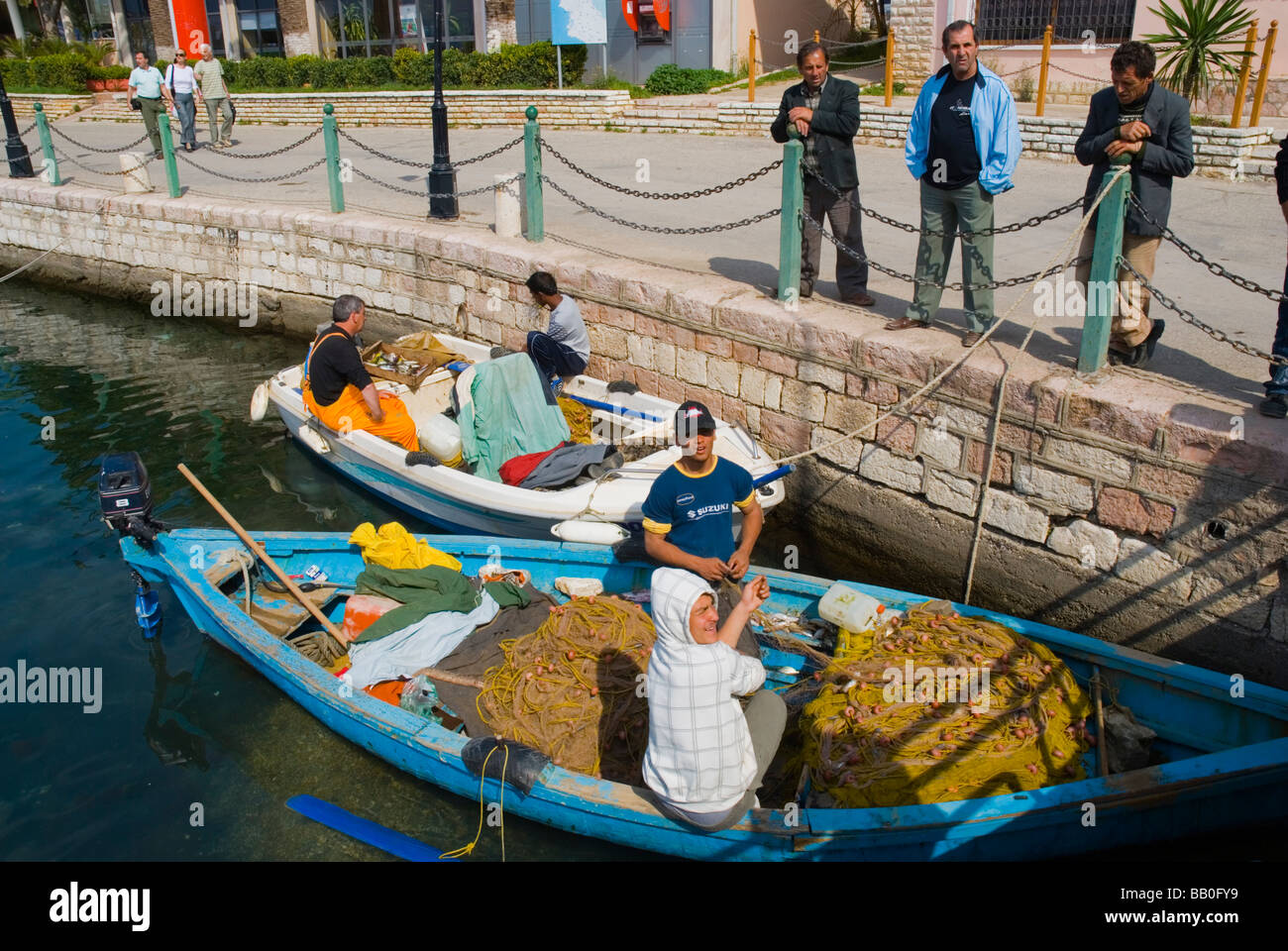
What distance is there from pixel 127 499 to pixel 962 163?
20.1 ft

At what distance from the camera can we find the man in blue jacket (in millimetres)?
6809

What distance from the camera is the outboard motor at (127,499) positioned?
658 centimetres

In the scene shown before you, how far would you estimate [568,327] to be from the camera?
8.73 m

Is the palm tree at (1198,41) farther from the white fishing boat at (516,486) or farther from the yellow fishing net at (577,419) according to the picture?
the yellow fishing net at (577,419)

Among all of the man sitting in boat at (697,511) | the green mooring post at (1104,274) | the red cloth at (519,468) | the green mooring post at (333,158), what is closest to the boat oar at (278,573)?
the red cloth at (519,468)

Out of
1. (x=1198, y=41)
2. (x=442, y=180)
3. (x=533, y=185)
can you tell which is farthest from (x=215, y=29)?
(x=1198, y=41)

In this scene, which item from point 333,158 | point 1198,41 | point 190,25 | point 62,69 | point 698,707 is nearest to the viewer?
point 698,707

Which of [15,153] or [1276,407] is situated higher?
[15,153]

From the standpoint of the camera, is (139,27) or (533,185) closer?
(533,185)

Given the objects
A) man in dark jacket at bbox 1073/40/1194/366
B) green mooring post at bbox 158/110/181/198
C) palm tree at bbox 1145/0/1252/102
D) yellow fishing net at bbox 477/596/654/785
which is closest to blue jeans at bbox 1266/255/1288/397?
man in dark jacket at bbox 1073/40/1194/366

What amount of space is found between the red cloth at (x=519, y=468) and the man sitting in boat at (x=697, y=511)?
2.30 m

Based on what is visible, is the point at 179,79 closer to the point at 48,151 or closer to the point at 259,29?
the point at 48,151

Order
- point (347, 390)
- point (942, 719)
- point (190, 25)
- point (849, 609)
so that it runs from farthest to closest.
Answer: point (190, 25) → point (347, 390) → point (849, 609) → point (942, 719)
